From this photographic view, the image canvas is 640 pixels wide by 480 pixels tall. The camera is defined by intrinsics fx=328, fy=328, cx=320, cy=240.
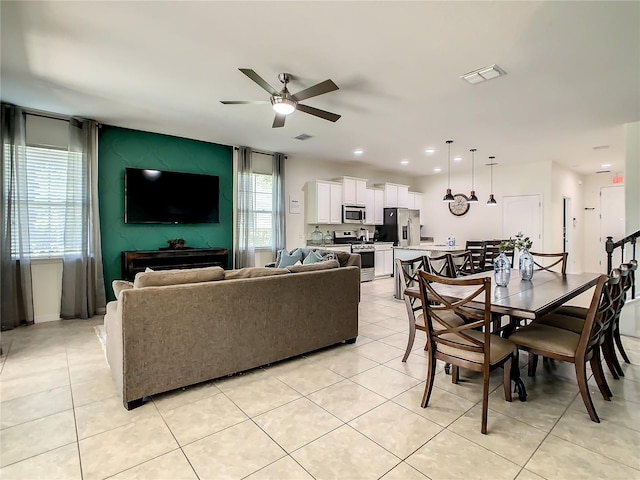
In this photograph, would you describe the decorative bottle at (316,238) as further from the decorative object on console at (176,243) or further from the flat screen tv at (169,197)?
the decorative object on console at (176,243)

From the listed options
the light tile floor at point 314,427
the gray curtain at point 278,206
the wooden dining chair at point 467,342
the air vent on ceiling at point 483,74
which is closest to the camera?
the light tile floor at point 314,427

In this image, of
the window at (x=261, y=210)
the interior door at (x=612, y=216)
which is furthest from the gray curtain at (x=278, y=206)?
the interior door at (x=612, y=216)

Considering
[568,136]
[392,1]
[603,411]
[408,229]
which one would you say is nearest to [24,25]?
[392,1]

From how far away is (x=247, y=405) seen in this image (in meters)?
2.37

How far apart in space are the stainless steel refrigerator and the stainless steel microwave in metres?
0.78

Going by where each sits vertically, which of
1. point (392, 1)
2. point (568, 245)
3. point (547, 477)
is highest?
point (392, 1)

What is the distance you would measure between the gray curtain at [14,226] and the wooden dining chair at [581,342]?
5.60m

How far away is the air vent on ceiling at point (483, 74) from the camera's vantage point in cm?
312

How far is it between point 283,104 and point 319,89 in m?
0.40

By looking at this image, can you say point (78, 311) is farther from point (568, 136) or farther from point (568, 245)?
point (568, 245)

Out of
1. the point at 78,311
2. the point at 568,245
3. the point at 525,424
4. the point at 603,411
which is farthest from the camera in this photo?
the point at 568,245

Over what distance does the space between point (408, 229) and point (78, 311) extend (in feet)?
23.7

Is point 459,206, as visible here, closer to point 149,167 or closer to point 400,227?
point 400,227

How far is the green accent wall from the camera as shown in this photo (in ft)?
16.6
